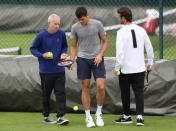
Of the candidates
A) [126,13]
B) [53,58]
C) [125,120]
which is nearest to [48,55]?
[53,58]

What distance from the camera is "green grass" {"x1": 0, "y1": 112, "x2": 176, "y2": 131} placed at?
334 inches

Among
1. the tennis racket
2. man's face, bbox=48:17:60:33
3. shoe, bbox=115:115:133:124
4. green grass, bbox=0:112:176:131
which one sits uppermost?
man's face, bbox=48:17:60:33

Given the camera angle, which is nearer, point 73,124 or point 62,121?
point 62,121

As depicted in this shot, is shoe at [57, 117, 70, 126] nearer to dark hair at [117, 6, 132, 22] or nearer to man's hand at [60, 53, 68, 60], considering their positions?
man's hand at [60, 53, 68, 60]

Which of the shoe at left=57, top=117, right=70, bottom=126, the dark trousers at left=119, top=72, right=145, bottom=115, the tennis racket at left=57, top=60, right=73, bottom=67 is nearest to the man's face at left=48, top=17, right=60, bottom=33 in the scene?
the tennis racket at left=57, top=60, right=73, bottom=67

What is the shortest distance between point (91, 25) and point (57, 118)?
141cm

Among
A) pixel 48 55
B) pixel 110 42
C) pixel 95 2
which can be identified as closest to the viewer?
pixel 48 55

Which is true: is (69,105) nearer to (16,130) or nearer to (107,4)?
(16,130)

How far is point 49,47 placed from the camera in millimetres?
8695

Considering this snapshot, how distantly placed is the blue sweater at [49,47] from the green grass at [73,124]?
783 millimetres

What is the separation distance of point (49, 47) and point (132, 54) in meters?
1.15

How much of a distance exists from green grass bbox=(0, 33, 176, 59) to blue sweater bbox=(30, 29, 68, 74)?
163 inches

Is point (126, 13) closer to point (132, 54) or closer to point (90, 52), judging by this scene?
point (132, 54)

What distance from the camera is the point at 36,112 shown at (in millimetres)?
9898
